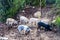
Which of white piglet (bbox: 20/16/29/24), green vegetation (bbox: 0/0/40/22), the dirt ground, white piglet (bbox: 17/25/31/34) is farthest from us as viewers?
green vegetation (bbox: 0/0/40/22)

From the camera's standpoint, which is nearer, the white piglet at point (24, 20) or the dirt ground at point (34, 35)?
the dirt ground at point (34, 35)

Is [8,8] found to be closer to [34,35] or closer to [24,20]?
[24,20]

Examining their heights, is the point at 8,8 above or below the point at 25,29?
above

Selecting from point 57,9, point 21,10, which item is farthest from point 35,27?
point 21,10

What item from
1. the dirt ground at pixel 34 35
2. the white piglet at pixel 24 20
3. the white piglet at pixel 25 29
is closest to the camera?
the dirt ground at pixel 34 35

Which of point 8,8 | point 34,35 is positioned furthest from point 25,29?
point 8,8

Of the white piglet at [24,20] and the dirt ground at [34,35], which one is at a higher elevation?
the white piglet at [24,20]

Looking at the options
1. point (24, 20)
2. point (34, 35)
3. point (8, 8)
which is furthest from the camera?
point (8, 8)

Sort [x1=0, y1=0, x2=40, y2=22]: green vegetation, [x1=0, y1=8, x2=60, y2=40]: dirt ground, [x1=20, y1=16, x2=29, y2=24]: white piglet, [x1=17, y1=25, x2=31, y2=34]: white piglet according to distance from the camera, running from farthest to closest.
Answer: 1. [x1=0, y1=0, x2=40, y2=22]: green vegetation
2. [x1=20, y1=16, x2=29, y2=24]: white piglet
3. [x1=17, y1=25, x2=31, y2=34]: white piglet
4. [x1=0, y1=8, x2=60, y2=40]: dirt ground

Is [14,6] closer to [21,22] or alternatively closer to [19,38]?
[21,22]

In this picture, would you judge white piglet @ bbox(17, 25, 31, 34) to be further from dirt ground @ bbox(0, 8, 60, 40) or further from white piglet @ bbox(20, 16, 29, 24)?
white piglet @ bbox(20, 16, 29, 24)

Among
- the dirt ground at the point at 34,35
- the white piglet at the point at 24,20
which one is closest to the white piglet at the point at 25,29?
the dirt ground at the point at 34,35

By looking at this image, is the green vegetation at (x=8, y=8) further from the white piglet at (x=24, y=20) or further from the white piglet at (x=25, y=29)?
the white piglet at (x=25, y=29)

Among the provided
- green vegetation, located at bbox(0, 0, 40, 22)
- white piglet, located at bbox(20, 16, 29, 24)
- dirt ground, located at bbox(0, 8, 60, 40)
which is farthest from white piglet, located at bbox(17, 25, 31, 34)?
green vegetation, located at bbox(0, 0, 40, 22)
